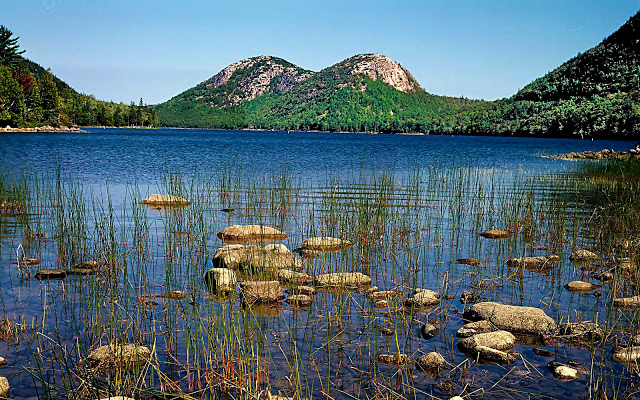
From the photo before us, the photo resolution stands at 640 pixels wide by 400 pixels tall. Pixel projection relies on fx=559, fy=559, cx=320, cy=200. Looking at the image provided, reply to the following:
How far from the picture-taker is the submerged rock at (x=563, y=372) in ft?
15.5

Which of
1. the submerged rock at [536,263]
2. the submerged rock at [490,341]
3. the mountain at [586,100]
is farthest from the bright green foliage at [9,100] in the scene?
the mountain at [586,100]

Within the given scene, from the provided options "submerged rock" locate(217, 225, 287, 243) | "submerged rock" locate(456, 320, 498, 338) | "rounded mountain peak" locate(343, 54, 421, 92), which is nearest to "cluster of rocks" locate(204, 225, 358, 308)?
"submerged rock" locate(217, 225, 287, 243)

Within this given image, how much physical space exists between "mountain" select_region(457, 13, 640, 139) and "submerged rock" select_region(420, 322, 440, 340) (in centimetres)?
7481

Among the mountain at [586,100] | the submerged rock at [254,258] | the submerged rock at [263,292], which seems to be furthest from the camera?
the mountain at [586,100]

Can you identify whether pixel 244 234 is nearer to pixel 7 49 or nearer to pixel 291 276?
pixel 291 276

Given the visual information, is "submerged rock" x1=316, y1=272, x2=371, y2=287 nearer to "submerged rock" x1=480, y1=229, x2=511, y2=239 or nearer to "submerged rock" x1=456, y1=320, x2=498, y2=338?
"submerged rock" x1=456, y1=320, x2=498, y2=338

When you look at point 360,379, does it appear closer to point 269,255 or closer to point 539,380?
point 539,380

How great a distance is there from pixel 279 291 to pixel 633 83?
9924 cm

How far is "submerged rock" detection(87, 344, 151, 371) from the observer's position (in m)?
4.44

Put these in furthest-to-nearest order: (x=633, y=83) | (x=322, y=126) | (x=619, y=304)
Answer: (x=322, y=126) → (x=633, y=83) → (x=619, y=304)

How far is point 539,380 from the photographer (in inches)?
185

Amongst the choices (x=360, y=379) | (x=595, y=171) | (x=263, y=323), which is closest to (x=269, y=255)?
(x=263, y=323)

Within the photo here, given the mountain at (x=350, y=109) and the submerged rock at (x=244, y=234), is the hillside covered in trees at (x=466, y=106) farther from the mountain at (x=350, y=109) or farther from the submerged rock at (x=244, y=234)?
the submerged rock at (x=244, y=234)

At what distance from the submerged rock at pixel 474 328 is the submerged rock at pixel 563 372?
817mm
